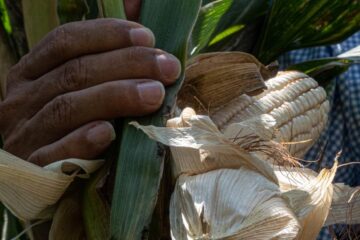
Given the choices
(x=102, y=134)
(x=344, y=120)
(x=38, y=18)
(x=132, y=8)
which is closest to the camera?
(x=102, y=134)

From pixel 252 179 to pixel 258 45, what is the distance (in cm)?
47

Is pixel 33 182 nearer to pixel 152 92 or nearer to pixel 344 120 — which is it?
pixel 152 92

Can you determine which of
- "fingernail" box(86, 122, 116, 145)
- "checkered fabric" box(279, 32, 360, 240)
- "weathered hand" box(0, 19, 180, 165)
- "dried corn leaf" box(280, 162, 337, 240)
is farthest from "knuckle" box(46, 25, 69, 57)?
"checkered fabric" box(279, 32, 360, 240)

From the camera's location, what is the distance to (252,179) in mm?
524

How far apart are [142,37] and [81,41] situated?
0.25 feet

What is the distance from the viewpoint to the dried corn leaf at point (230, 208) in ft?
1.57

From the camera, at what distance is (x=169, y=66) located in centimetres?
58

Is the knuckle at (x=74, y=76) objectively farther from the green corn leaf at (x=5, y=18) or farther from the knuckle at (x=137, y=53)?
the green corn leaf at (x=5, y=18)

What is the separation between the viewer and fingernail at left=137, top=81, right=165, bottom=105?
0.57 metres

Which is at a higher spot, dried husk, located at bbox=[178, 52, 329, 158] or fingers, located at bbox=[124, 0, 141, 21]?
fingers, located at bbox=[124, 0, 141, 21]

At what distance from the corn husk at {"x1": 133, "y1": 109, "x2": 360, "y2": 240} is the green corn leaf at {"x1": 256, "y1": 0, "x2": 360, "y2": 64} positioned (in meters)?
0.39

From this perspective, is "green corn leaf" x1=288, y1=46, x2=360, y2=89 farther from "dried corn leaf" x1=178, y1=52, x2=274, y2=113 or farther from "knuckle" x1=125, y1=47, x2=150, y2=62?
"knuckle" x1=125, y1=47, x2=150, y2=62

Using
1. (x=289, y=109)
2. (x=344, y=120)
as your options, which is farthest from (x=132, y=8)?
(x=344, y=120)

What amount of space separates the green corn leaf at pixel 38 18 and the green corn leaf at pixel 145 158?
0.22 metres
